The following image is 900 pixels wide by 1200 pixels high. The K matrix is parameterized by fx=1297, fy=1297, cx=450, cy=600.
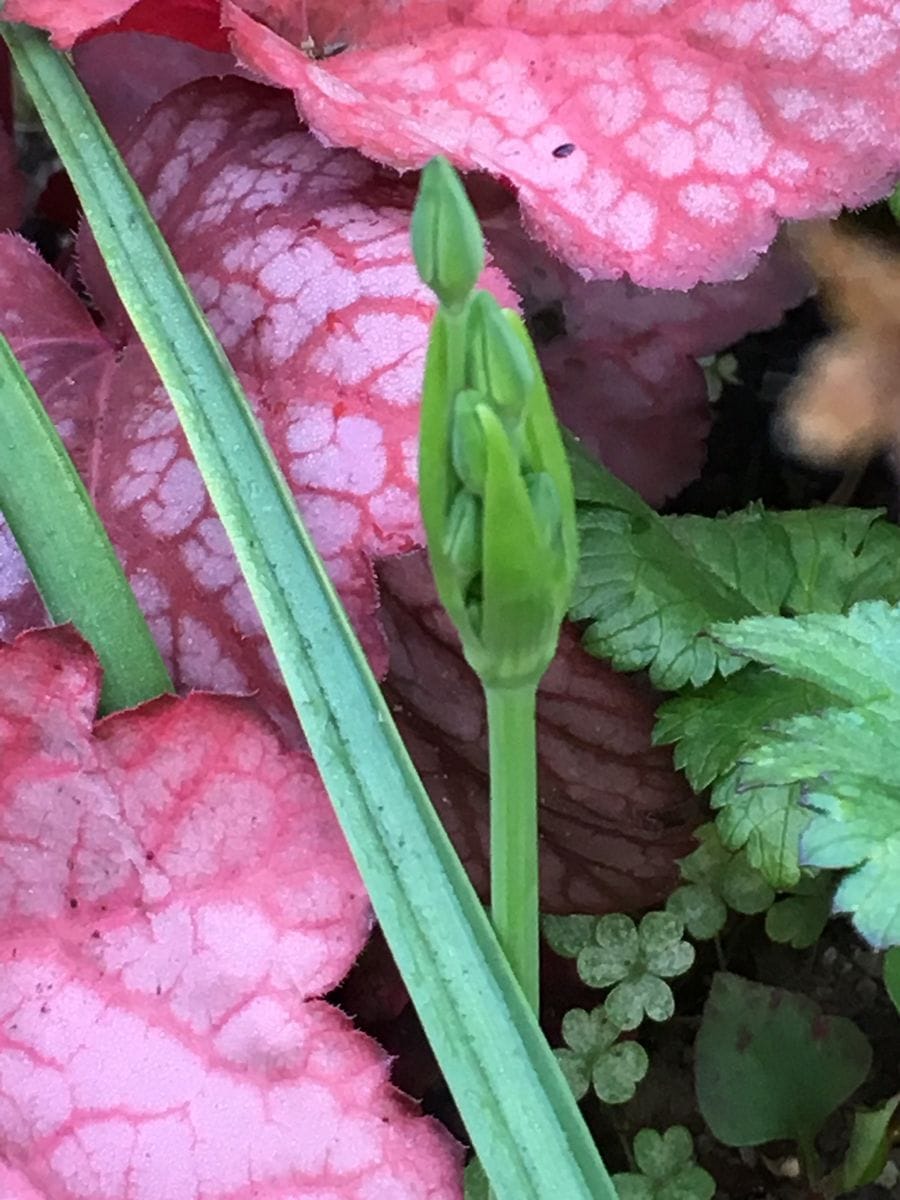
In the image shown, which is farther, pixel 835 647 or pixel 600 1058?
pixel 600 1058

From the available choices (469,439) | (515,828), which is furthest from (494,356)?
(515,828)

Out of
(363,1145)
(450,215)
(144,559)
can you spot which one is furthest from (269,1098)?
(450,215)

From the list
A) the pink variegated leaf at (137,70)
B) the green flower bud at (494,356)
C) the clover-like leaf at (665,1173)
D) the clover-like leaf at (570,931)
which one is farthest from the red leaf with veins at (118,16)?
the clover-like leaf at (665,1173)

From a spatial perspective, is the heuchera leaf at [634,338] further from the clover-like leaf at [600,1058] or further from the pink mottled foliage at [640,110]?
the clover-like leaf at [600,1058]

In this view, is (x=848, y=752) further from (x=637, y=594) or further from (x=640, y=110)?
(x=640, y=110)

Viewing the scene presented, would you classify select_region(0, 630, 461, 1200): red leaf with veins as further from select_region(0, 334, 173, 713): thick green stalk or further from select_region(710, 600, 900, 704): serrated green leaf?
select_region(710, 600, 900, 704): serrated green leaf

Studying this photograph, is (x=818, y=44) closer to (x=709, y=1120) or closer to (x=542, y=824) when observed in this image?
(x=542, y=824)
